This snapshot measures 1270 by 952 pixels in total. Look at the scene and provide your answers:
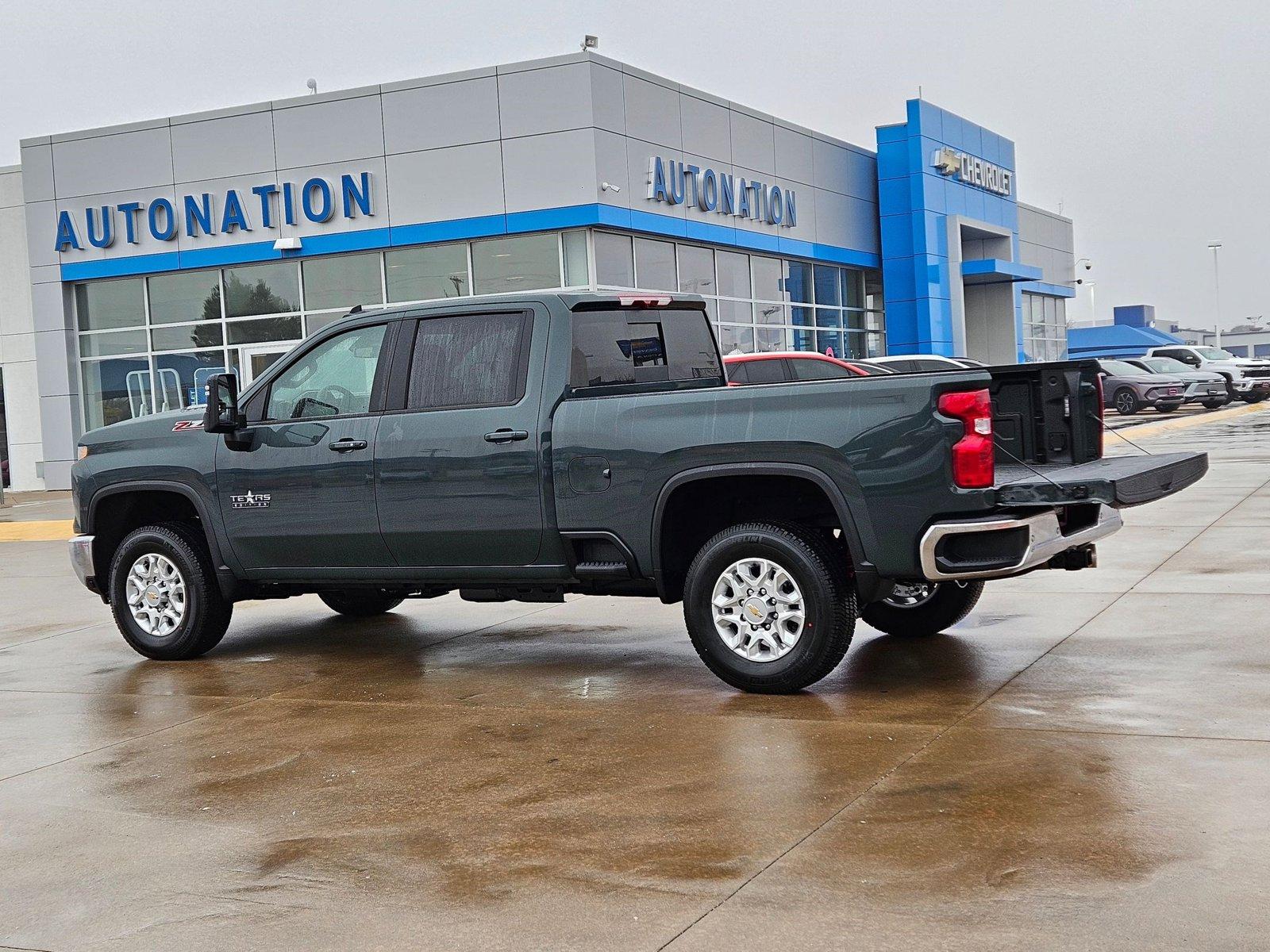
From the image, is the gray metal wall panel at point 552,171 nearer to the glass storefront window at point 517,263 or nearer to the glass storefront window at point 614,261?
the glass storefront window at point 517,263

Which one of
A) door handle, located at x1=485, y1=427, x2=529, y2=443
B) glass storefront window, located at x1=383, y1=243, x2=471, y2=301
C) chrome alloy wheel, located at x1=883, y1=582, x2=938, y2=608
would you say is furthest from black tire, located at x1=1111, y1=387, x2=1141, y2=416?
door handle, located at x1=485, y1=427, x2=529, y2=443

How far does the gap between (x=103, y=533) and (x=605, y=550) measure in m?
3.63

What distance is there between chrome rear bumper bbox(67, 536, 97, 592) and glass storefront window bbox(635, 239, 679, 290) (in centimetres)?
1759

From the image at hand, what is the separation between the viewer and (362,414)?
8062 millimetres

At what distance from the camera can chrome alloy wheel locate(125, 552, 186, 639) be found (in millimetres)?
8805

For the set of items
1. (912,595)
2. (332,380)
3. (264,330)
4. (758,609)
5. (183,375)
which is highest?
(264,330)

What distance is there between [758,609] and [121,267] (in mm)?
24141

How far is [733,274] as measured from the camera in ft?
98.3

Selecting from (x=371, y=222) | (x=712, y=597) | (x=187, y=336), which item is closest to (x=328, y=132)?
(x=371, y=222)

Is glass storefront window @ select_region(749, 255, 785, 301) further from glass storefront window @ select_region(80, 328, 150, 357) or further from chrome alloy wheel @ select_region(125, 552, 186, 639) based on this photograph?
chrome alloy wheel @ select_region(125, 552, 186, 639)

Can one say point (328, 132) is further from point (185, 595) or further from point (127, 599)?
point (185, 595)

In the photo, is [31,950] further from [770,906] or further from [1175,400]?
[1175,400]

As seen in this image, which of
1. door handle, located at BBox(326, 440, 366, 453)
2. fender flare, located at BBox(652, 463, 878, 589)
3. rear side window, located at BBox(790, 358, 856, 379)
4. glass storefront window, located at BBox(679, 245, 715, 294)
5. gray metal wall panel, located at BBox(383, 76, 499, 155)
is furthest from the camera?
glass storefront window, located at BBox(679, 245, 715, 294)

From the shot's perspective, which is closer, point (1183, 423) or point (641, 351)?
point (641, 351)
